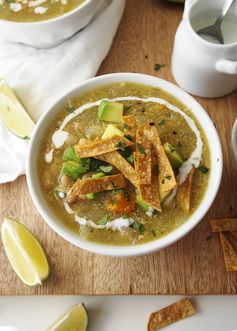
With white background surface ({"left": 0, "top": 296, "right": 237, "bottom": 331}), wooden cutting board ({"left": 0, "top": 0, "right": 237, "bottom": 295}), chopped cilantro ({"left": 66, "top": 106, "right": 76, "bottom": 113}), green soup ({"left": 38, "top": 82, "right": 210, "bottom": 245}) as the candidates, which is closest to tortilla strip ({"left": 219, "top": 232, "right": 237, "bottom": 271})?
wooden cutting board ({"left": 0, "top": 0, "right": 237, "bottom": 295})

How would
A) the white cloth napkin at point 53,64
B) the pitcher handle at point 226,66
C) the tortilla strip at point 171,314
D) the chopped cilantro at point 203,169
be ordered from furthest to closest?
the white cloth napkin at point 53,64 → the tortilla strip at point 171,314 → the pitcher handle at point 226,66 → the chopped cilantro at point 203,169

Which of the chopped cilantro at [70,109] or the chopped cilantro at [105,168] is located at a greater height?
the chopped cilantro at [70,109]

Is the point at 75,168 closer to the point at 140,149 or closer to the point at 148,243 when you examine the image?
the point at 140,149

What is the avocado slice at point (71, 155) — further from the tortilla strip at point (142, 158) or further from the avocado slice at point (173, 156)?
the avocado slice at point (173, 156)

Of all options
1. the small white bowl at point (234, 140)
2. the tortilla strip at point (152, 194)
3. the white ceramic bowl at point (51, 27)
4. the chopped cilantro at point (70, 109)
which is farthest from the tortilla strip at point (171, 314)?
the white ceramic bowl at point (51, 27)

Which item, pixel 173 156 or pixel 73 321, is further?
pixel 73 321

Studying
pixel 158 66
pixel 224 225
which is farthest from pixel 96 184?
pixel 158 66
